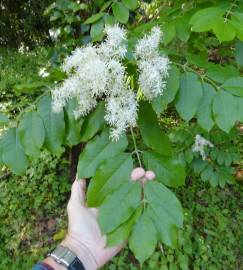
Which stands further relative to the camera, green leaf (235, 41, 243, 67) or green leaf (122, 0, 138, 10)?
green leaf (122, 0, 138, 10)

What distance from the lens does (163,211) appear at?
3.05ft

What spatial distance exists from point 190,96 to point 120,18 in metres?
0.65

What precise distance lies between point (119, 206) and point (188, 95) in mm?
333

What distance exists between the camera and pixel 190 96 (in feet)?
3.41

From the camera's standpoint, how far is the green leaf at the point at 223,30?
111 cm

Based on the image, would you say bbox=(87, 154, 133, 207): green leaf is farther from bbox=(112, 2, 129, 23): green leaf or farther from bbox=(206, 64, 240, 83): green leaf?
bbox=(112, 2, 129, 23): green leaf

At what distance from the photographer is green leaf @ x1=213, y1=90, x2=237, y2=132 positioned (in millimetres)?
1035

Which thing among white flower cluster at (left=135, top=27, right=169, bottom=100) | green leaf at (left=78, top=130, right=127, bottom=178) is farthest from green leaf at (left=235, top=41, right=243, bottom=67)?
green leaf at (left=78, top=130, right=127, bottom=178)

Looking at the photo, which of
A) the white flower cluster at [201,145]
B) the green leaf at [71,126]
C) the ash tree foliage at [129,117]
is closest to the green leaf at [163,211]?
the ash tree foliage at [129,117]

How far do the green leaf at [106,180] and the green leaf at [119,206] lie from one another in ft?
0.08

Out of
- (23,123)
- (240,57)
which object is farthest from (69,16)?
(23,123)

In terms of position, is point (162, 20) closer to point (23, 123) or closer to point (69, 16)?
point (23, 123)

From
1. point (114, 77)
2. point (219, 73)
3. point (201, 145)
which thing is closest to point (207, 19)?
point (219, 73)

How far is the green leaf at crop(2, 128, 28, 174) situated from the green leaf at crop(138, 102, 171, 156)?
326mm
